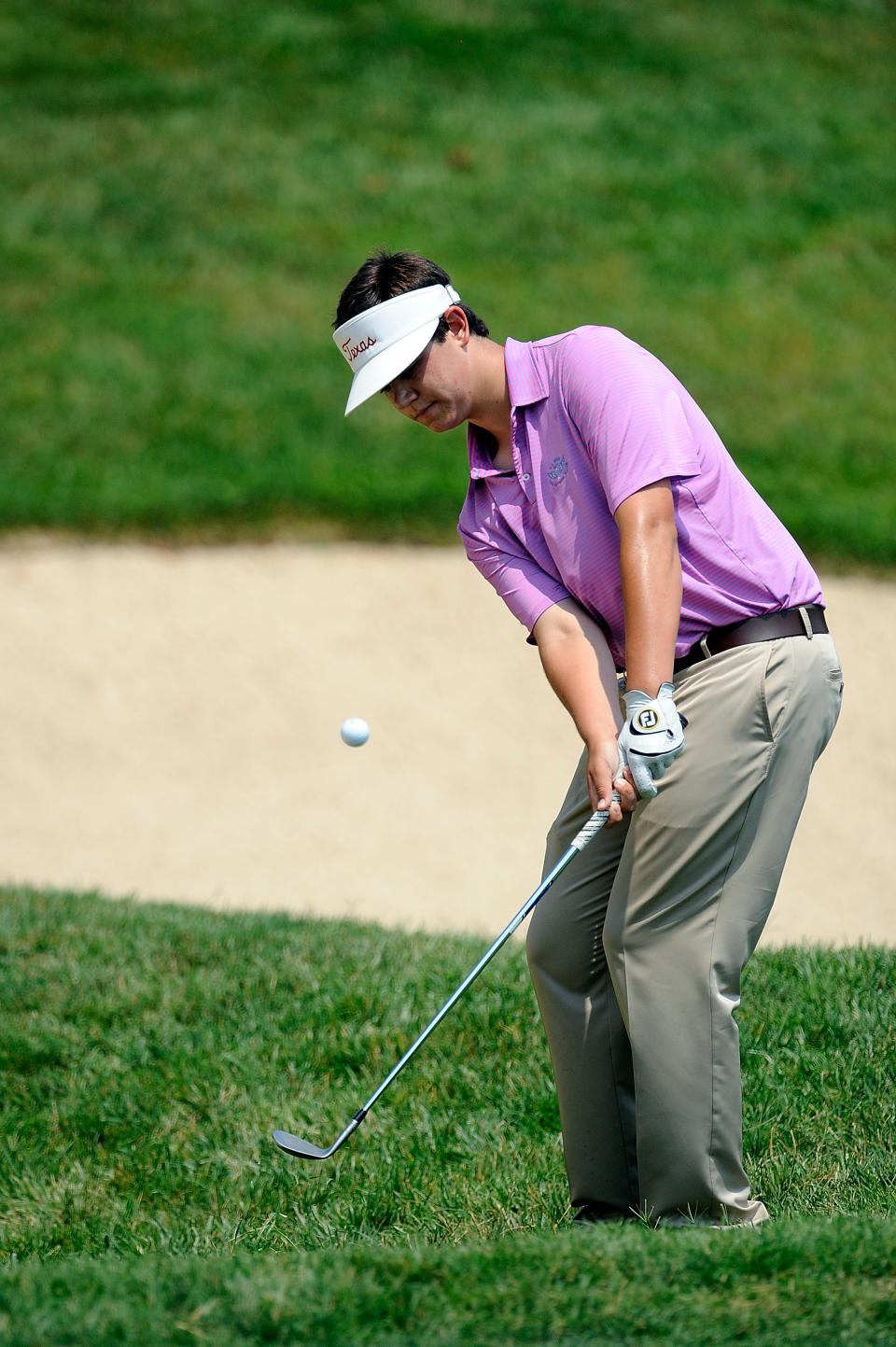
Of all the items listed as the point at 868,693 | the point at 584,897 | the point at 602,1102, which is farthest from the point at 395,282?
the point at 868,693

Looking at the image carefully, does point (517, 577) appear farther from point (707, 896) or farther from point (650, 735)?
point (707, 896)

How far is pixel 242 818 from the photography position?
25.2ft

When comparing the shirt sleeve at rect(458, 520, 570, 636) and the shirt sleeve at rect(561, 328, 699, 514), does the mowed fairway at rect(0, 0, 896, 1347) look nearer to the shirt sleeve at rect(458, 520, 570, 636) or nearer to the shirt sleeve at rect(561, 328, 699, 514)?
the shirt sleeve at rect(458, 520, 570, 636)

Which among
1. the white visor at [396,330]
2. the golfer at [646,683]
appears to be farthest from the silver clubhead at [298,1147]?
the white visor at [396,330]

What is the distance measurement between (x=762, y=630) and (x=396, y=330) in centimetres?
99

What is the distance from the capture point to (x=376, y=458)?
10.2 meters

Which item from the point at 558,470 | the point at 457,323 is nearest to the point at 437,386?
the point at 457,323

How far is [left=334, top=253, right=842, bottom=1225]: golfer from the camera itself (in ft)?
9.64

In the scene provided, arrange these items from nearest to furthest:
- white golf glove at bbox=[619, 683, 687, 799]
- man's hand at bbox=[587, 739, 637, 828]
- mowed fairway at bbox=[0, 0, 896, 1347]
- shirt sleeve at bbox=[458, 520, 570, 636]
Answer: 1. mowed fairway at bbox=[0, 0, 896, 1347]
2. white golf glove at bbox=[619, 683, 687, 799]
3. man's hand at bbox=[587, 739, 637, 828]
4. shirt sleeve at bbox=[458, 520, 570, 636]

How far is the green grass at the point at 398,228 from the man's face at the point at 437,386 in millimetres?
6340

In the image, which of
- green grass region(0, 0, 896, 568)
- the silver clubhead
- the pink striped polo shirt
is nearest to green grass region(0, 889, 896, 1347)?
the silver clubhead

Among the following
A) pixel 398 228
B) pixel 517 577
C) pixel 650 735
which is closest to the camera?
pixel 650 735

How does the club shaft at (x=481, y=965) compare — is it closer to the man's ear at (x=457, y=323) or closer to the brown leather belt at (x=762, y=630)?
the brown leather belt at (x=762, y=630)

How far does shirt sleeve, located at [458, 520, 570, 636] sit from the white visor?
0.43 metres
